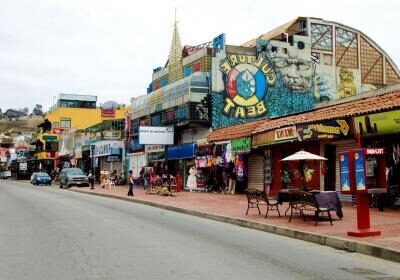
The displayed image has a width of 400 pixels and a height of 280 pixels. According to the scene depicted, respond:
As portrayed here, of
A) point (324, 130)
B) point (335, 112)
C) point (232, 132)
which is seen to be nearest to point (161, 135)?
point (232, 132)

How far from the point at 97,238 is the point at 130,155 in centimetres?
3629

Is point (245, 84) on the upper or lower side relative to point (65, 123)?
lower

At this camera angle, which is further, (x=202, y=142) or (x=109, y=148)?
(x=109, y=148)

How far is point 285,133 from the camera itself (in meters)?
23.5

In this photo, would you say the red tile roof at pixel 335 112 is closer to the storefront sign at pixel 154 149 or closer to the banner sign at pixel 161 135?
the banner sign at pixel 161 135

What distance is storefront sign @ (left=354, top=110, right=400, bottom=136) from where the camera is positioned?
17364 mm

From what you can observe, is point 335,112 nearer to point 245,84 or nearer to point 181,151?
point 245,84

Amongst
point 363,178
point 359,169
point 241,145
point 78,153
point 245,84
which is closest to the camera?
point 363,178

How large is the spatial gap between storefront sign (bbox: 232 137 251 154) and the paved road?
491 inches

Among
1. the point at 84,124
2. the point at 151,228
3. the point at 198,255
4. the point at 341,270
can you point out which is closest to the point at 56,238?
the point at 151,228

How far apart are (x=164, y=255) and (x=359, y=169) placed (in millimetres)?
4954

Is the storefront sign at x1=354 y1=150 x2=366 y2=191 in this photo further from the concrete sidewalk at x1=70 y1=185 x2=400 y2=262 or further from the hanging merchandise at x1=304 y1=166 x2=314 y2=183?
the hanging merchandise at x1=304 y1=166 x2=314 y2=183

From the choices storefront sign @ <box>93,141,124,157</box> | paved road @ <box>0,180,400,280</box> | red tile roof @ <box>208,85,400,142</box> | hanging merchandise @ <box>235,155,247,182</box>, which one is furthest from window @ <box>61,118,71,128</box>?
paved road @ <box>0,180,400,280</box>

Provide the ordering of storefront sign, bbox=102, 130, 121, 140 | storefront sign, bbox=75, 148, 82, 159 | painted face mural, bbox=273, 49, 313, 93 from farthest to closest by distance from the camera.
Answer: storefront sign, bbox=75, 148, 82, 159 < storefront sign, bbox=102, 130, 121, 140 < painted face mural, bbox=273, 49, 313, 93
